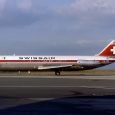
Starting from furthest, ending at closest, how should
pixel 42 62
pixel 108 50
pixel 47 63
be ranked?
pixel 108 50
pixel 47 63
pixel 42 62

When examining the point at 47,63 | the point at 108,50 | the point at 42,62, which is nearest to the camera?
the point at 42,62

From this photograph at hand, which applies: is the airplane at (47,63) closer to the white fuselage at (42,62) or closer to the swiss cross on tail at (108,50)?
the white fuselage at (42,62)

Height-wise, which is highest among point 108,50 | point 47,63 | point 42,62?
point 108,50

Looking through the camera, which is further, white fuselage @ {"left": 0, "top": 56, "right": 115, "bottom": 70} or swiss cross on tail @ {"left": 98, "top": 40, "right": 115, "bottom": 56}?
swiss cross on tail @ {"left": 98, "top": 40, "right": 115, "bottom": 56}

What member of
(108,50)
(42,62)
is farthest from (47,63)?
(108,50)

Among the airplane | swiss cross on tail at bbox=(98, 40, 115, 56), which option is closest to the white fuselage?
the airplane

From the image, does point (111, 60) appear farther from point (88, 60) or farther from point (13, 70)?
point (13, 70)

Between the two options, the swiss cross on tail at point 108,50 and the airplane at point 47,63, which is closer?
the airplane at point 47,63

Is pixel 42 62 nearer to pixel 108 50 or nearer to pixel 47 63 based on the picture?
pixel 47 63

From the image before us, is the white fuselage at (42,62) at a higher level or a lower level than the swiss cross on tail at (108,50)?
lower

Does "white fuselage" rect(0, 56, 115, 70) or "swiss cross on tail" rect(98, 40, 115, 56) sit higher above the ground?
"swiss cross on tail" rect(98, 40, 115, 56)

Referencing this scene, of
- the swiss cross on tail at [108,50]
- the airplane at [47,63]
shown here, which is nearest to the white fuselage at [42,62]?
the airplane at [47,63]

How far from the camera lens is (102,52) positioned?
74812 millimetres

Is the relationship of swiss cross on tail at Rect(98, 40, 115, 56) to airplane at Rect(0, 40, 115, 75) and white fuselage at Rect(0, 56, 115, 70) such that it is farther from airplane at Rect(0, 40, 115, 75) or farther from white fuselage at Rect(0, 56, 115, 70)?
white fuselage at Rect(0, 56, 115, 70)
